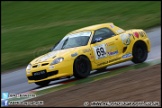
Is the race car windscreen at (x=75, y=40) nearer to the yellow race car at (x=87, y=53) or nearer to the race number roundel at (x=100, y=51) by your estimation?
the yellow race car at (x=87, y=53)

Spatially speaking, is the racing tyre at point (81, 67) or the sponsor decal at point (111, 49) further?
the sponsor decal at point (111, 49)

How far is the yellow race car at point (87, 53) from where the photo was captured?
12.1m

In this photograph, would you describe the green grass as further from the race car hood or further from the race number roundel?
the race number roundel

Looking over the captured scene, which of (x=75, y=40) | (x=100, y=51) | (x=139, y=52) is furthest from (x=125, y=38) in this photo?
(x=75, y=40)

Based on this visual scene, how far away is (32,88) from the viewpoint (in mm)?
12688

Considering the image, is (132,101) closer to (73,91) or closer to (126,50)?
(73,91)

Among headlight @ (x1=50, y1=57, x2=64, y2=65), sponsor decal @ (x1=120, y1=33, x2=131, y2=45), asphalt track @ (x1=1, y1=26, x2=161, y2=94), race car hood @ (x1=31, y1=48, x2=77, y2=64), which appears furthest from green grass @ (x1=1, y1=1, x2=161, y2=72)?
headlight @ (x1=50, y1=57, x2=64, y2=65)

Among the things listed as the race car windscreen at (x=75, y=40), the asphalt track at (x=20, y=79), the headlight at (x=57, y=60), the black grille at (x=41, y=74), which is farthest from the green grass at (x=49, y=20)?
the headlight at (x=57, y=60)

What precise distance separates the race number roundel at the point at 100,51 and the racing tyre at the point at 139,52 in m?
1.30

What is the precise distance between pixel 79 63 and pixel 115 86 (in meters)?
2.55

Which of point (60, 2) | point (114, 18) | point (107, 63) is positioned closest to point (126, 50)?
point (107, 63)

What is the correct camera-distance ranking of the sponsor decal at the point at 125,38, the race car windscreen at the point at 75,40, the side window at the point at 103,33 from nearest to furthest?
the race car windscreen at the point at 75,40 < the side window at the point at 103,33 < the sponsor decal at the point at 125,38

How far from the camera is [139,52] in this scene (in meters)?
14.1

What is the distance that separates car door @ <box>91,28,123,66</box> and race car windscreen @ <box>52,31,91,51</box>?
240 mm
